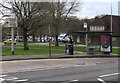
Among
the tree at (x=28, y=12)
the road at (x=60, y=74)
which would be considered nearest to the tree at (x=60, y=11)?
the tree at (x=28, y=12)

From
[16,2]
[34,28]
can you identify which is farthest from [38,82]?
[34,28]

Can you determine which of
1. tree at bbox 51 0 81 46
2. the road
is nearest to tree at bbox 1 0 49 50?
tree at bbox 51 0 81 46

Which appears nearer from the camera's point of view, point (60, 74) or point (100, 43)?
point (60, 74)

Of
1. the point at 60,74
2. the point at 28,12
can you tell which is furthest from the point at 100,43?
the point at 60,74

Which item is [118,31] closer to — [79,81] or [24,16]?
[24,16]

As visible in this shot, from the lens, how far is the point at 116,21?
201 ft

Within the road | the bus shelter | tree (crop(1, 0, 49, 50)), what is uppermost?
tree (crop(1, 0, 49, 50))

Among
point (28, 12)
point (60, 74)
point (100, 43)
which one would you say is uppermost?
point (28, 12)

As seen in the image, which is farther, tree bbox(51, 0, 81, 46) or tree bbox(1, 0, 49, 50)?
tree bbox(51, 0, 81, 46)

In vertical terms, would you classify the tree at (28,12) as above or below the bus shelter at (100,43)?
above

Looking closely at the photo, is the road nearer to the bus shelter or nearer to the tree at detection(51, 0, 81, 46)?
the bus shelter

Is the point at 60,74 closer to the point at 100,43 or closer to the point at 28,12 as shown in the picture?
the point at 100,43

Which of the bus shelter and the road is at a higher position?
the bus shelter

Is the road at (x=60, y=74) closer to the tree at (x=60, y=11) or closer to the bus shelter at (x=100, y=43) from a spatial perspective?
the bus shelter at (x=100, y=43)
